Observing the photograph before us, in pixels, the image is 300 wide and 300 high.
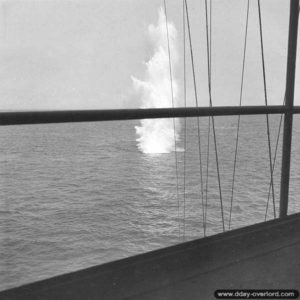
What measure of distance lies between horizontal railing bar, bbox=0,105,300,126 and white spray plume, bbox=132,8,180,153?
46.2 meters

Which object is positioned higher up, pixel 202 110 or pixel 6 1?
pixel 6 1

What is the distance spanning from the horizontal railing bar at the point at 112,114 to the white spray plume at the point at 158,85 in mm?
46195

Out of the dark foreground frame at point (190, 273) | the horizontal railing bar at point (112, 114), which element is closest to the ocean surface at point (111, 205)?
the dark foreground frame at point (190, 273)

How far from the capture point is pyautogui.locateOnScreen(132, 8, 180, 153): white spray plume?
4891 cm

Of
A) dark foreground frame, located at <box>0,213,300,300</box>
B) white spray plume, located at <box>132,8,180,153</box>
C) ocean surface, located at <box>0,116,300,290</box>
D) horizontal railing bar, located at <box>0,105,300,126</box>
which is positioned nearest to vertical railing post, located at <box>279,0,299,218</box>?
horizontal railing bar, located at <box>0,105,300,126</box>

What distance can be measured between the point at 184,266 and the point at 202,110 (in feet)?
1.17

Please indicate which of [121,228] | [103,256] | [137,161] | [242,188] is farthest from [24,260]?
[137,161]

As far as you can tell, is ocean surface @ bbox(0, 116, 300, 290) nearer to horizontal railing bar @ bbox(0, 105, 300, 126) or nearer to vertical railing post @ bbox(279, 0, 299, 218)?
vertical railing post @ bbox(279, 0, 299, 218)

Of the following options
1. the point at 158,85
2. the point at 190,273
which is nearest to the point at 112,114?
the point at 190,273

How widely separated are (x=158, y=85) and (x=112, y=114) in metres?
52.0

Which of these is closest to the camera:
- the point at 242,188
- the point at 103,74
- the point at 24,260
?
the point at 24,260

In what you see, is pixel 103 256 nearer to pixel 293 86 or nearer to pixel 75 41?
pixel 293 86

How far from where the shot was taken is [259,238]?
1.13 meters

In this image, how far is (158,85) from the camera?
2055 inches
